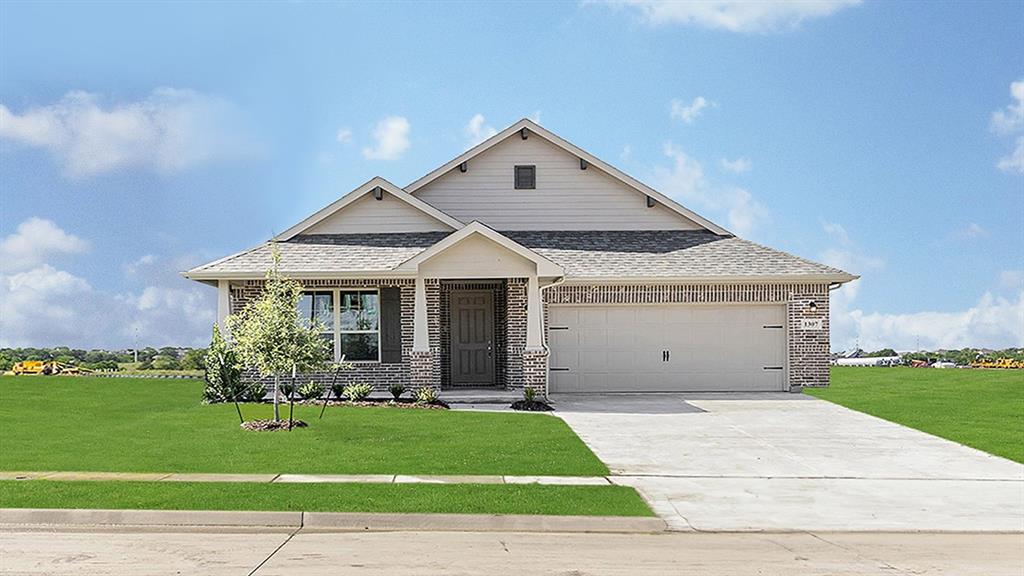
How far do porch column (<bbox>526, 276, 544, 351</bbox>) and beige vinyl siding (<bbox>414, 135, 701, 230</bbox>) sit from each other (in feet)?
16.7

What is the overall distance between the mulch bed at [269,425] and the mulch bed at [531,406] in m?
5.25

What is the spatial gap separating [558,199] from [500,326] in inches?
183

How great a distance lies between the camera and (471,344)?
2547 cm

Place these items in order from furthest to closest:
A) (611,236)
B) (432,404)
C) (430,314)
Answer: (611,236)
(430,314)
(432,404)

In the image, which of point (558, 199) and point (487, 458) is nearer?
point (487, 458)

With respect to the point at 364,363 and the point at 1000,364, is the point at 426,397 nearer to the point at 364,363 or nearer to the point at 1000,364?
the point at 364,363

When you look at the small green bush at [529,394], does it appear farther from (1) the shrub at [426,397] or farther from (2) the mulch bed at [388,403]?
(1) the shrub at [426,397]

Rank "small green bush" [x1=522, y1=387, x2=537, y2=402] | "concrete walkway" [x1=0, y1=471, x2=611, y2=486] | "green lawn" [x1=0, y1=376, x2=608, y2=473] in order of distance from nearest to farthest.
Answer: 1. "concrete walkway" [x1=0, y1=471, x2=611, y2=486]
2. "green lawn" [x1=0, y1=376, x2=608, y2=473]
3. "small green bush" [x1=522, y1=387, x2=537, y2=402]

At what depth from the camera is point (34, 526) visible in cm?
1037

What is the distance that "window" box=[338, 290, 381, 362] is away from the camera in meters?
23.9

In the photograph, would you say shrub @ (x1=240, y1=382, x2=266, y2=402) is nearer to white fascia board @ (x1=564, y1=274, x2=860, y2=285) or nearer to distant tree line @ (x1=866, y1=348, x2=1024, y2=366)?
white fascia board @ (x1=564, y1=274, x2=860, y2=285)

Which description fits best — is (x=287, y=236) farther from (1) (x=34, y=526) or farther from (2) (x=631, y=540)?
(2) (x=631, y=540)

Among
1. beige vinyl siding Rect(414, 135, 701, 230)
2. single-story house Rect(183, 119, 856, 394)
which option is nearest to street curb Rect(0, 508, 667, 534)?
single-story house Rect(183, 119, 856, 394)

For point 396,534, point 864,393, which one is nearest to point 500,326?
point 864,393
